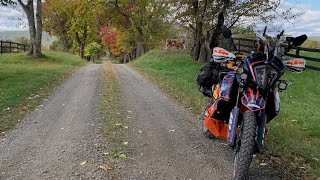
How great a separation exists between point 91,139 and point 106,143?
357 millimetres

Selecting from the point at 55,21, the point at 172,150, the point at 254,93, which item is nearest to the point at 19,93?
the point at 172,150

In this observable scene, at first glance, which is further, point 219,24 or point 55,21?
point 55,21

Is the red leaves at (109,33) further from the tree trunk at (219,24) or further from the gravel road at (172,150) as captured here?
the gravel road at (172,150)

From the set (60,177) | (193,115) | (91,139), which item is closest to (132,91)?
(193,115)

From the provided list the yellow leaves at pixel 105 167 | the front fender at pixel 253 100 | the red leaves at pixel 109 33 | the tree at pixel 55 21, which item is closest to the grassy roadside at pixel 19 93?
the yellow leaves at pixel 105 167

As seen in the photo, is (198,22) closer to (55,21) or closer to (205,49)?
(205,49)

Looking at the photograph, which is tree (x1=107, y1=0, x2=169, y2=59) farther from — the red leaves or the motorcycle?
the motorcycle

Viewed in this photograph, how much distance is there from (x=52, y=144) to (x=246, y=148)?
2.97 metres

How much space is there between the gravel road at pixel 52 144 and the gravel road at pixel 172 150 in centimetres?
66

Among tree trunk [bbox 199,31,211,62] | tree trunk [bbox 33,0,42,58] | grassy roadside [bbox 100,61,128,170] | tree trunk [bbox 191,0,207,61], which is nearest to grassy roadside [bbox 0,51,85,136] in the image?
grassy roadside [bbox 100,61,128,170]

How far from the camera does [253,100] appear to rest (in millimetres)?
4035

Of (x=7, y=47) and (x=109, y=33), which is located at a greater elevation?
(x=109, y=33)

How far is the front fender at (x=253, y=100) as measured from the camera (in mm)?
4012

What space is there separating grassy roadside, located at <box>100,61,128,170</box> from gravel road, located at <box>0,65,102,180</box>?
22 cm
